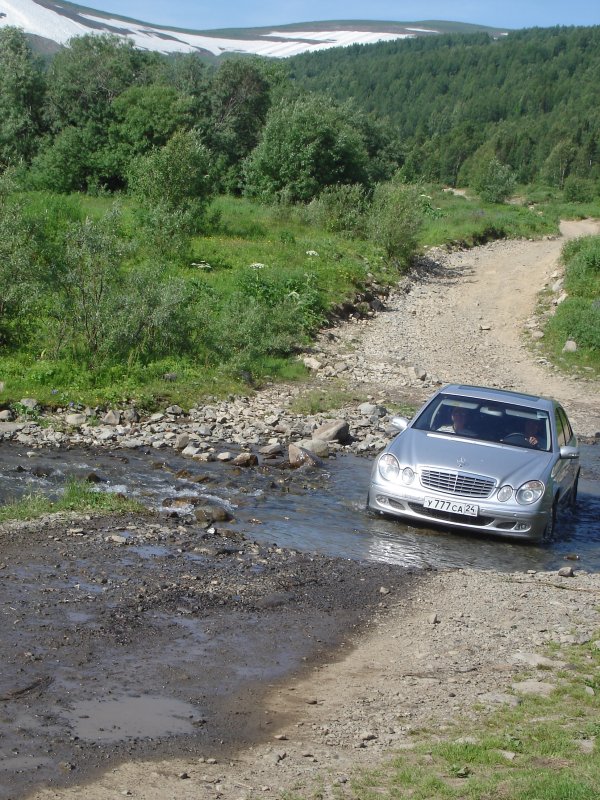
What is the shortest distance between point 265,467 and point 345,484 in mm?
1133

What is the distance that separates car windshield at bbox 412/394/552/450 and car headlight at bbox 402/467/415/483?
0.94 meters

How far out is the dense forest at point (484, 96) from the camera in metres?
111

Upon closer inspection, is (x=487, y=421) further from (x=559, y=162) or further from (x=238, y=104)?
(x=559, y=162)

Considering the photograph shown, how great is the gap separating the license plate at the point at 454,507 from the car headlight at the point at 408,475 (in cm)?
34

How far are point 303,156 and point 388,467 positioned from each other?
98.6 ft

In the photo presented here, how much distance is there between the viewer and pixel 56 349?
51.5 feet

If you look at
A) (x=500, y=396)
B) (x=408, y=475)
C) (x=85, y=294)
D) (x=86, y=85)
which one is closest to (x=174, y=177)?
(x=85, y=294)

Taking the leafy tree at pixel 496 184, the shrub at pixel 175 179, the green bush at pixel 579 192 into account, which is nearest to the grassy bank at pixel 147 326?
the shrub at pixel 175 179

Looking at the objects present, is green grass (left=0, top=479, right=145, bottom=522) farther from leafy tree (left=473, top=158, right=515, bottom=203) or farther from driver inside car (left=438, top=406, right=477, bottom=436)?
leafy tree (left=473, top=158, right=515, bottom=203)

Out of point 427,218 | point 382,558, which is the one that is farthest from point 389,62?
point 382,558

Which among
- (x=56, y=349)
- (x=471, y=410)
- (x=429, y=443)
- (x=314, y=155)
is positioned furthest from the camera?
(x=314, y=155)

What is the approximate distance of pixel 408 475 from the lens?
32.5 ft

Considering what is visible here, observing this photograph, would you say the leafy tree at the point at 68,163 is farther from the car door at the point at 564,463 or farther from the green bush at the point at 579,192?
the green bush at the point at 579,192

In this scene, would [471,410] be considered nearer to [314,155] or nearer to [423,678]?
[423,678]
